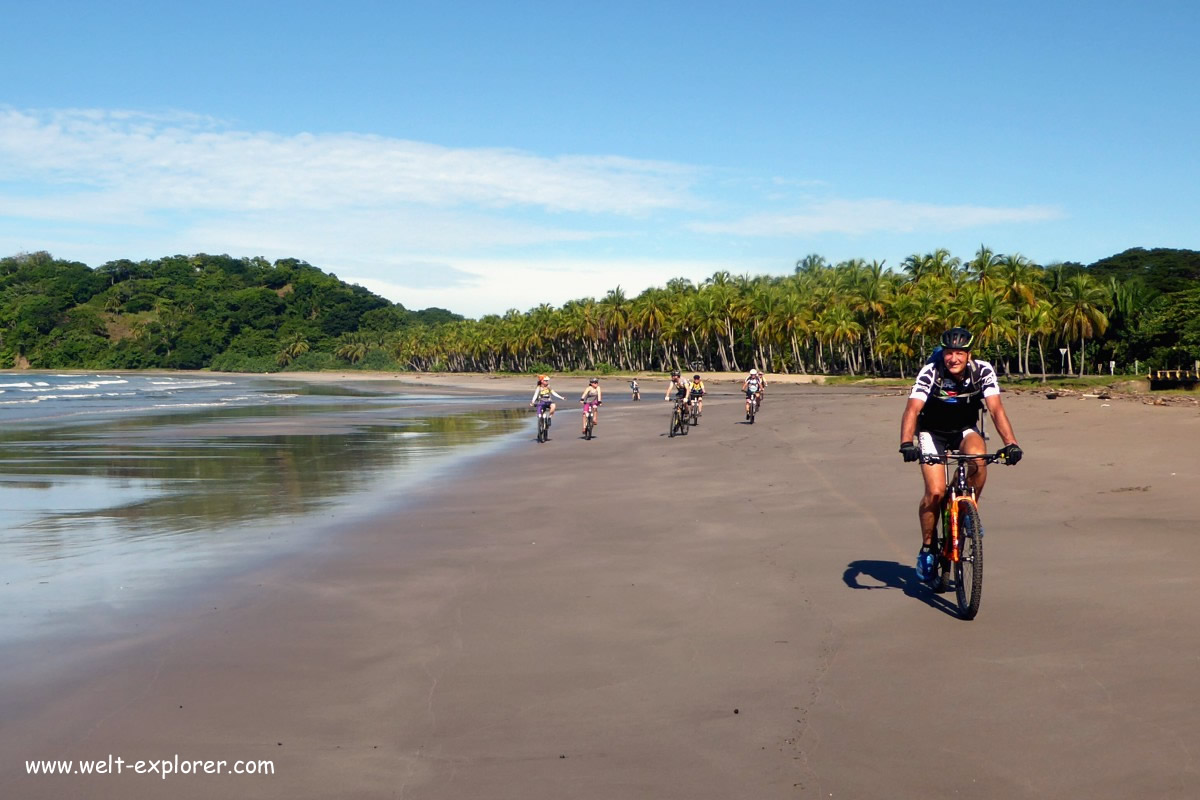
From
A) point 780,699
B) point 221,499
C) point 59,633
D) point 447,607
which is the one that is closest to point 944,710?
point 780,699

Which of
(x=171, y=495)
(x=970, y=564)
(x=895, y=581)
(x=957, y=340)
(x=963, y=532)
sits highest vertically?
(x=957, y=340)

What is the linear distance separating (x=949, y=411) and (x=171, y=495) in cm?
1168

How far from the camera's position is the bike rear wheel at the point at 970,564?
6.60 m

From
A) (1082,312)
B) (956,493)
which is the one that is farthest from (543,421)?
(1082,312)

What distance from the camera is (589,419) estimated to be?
86.9ft

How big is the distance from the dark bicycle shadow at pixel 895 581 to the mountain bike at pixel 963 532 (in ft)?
0.48

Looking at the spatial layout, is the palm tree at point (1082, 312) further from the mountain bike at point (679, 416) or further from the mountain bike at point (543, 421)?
the mountain bike at point (543, 421)

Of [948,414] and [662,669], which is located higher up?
[948,414]

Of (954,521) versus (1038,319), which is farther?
(1038,319)

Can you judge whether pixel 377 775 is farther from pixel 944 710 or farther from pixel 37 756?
pixel 944 710

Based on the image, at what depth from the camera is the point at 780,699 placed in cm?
527

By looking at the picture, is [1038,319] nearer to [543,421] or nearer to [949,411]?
[543,421]

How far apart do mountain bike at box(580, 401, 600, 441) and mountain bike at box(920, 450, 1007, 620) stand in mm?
19091

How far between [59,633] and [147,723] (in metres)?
2.27
